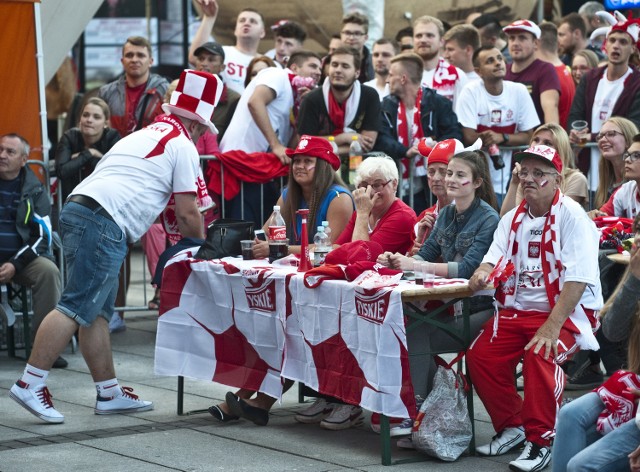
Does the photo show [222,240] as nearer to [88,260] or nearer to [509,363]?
[88,260]

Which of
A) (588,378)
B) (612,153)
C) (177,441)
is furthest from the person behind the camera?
(612,153)

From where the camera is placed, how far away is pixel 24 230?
31.0ft

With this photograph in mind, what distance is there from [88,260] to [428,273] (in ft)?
7.15

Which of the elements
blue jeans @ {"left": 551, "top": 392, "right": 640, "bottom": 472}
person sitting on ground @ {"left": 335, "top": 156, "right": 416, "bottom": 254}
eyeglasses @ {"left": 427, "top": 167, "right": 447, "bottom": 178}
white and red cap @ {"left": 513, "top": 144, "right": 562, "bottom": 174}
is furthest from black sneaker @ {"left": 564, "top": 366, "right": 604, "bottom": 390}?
blue jeans @ {"left": 551, "top": 392, "right": 640, "bottom": 472}

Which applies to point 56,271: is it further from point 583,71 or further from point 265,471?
point 583,71

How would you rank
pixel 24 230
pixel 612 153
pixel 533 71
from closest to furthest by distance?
pixel 612 153
pixel 24 230
pixel 533 71

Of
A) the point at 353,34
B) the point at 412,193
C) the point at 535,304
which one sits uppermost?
the point at 353,34

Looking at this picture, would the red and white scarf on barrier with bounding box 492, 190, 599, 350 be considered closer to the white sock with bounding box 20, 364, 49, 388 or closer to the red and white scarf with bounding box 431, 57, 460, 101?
the white sock with bounding box 20, 364, 49, 388

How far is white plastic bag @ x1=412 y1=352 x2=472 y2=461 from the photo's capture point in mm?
6543

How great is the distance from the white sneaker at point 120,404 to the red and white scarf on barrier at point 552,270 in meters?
2.45

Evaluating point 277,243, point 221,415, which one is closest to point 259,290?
point 277,243

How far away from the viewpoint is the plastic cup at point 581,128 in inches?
404

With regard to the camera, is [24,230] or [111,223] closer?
[111,223]

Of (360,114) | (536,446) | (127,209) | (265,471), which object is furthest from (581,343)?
(360,114)
